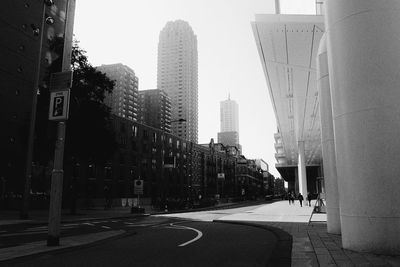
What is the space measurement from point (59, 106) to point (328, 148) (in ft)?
28.4

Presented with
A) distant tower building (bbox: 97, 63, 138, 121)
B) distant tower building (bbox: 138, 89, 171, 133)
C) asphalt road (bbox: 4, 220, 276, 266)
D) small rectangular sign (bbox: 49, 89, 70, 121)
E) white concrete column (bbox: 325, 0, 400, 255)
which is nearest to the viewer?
asphalt road (bbox: 4, 220, 276, 266)

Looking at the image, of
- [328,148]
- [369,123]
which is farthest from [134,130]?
[369,123]

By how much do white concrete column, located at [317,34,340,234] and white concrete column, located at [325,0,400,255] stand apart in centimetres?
403

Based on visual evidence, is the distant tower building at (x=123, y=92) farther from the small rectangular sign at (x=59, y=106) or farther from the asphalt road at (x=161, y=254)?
the asphalt road at (x=161, y=254)

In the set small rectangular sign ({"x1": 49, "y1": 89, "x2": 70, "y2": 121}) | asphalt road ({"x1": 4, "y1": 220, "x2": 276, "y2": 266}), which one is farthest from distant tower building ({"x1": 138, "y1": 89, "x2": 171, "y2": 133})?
asphalt road ({"x1": 4, "y1": 220, "x2": 276, "y2": 266})

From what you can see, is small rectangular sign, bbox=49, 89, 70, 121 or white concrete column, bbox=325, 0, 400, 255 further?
small rectangular sign, bbox=49, 89, 70, 121

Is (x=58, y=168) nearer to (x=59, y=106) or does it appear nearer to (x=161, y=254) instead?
(x=59, y=106)

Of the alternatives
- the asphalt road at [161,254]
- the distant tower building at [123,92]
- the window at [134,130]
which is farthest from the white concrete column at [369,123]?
the distant tower building at [123,92]

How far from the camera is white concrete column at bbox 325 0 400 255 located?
7.03m

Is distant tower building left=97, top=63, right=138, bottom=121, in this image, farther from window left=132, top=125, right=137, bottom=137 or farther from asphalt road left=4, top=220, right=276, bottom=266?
asphalt road left=4, top=220, right=276, bottom=266

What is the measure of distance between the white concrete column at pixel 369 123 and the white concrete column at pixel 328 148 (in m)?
4.03

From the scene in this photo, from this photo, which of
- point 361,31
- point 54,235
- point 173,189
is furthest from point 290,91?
point 173,189

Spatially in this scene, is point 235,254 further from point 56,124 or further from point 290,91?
point 290,91

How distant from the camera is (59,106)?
941 centimetres
